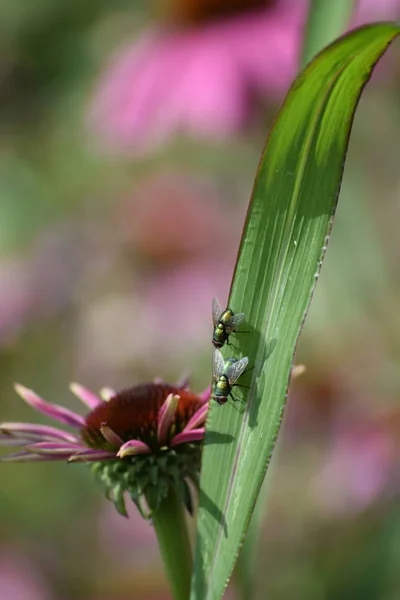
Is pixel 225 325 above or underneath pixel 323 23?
underneath

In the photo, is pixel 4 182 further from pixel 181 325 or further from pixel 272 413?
pixel 272 413

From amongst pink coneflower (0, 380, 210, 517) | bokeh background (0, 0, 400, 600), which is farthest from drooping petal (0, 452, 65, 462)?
bokeh background (0, 0, 400, 600)

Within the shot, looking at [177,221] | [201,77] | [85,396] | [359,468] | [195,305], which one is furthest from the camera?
[177,221]

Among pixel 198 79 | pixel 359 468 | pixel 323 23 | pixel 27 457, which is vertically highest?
pixel 198 79

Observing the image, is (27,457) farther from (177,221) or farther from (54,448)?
(177,221)

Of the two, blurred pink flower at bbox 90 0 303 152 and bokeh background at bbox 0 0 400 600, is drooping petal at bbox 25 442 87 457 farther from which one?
blurred pink flower at bbox 90 0 303 152

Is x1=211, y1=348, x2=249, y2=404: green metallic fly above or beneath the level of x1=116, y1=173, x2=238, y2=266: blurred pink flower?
beneath

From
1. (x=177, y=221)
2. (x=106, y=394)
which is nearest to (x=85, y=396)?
(x=106, y=394)

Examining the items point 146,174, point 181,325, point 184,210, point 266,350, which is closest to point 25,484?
point 181,325
